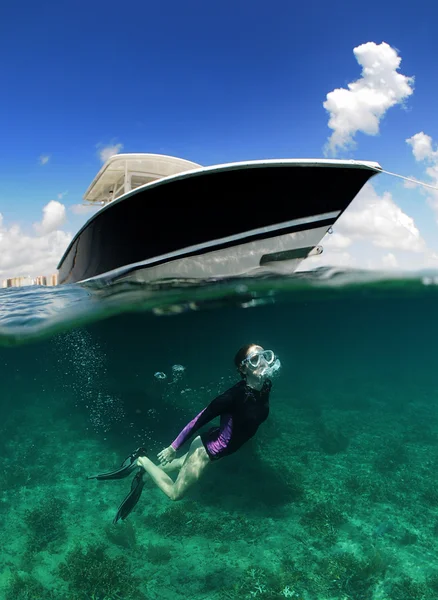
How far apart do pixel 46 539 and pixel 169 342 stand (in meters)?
9.05

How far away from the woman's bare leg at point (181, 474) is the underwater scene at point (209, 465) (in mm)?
321

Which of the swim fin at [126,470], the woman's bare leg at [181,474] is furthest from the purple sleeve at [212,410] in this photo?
the swim fin at [126,470]

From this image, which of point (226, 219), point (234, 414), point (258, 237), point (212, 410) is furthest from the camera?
point (258, 237)

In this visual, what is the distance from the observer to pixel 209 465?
19.6 feet

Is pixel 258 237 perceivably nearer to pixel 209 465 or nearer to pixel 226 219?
pixel 226 219

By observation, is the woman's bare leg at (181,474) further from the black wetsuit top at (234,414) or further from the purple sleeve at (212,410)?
the purple sleeve at (212,410)

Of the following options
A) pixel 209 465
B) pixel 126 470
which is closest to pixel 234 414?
pixel 209 465

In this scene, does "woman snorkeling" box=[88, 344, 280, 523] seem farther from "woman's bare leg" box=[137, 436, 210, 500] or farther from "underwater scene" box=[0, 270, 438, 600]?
"underwater scene" box=[0, 270, 438, 600]

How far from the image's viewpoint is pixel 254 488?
341 inches

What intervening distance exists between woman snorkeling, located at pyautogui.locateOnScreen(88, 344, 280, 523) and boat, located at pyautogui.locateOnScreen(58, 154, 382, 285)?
3.80 m

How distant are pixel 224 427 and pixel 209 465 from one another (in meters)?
0.85

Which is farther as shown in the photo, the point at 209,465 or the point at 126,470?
the point at 126,470

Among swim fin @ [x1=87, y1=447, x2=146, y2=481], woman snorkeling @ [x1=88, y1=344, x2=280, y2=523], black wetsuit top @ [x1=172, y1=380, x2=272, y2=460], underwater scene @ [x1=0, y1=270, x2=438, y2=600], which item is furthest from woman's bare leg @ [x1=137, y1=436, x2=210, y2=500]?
black wetsuit top @ [x1=172, y1=380, x2=272, y2=460]

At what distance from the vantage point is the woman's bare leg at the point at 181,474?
5.88m
